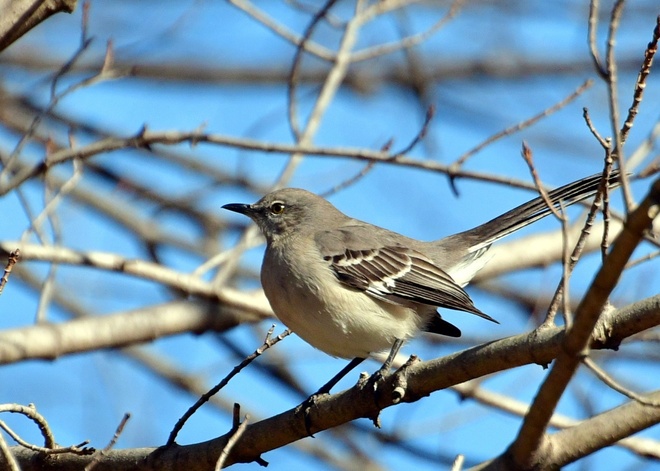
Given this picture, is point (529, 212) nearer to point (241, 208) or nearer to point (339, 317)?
point (339, 317)

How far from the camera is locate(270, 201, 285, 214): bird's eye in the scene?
5.86 m

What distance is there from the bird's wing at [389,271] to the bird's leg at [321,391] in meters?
0.54

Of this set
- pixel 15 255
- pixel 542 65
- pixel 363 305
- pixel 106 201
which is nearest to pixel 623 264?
pixel 15 255

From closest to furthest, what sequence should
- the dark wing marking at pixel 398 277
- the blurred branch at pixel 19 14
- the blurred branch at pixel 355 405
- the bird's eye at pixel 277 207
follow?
the blurred branch at pixel 355 405 < the blurred branch at pixel 19 14 < the dark wing marking at pixel 398 277 < the bird's eye at pixel 277 207

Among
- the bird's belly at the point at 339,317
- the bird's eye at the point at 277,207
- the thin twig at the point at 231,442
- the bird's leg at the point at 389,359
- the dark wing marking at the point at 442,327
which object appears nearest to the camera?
the thin twig at the point at 231,442

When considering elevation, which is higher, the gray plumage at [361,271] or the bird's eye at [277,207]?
the bird's eye at [277,207]

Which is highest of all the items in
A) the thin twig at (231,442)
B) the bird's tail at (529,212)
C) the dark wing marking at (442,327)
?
the bird's tail at (529,212)

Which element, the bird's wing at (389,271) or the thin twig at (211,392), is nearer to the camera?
the thin twig at (211,392)

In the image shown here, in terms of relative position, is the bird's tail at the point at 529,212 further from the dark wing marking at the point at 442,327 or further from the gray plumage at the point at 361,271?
the dark wing marking at the point at 442,327

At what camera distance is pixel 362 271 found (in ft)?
16.7

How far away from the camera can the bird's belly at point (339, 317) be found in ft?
15.4

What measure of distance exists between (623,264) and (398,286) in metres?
2.62

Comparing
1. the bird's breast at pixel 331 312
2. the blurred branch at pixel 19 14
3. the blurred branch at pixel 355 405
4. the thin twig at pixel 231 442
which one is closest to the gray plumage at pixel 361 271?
the bird's breast at pixel 331 312

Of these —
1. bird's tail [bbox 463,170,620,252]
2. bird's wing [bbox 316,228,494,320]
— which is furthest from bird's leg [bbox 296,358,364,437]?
bird's tail [bbox 463,170,620,252]
